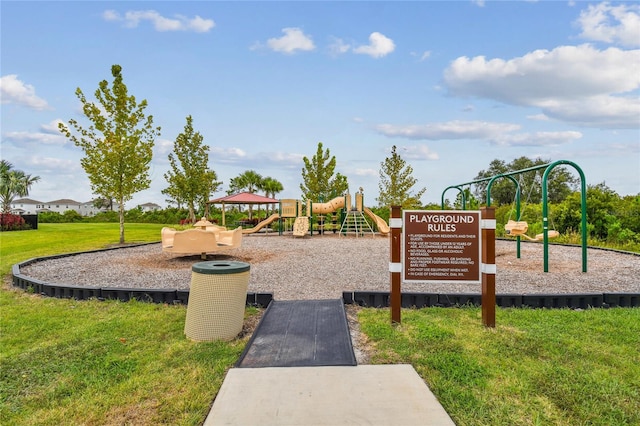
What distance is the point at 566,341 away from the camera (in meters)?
3.57

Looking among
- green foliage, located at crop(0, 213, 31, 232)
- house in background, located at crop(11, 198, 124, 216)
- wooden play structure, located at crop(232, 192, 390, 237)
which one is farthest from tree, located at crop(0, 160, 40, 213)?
house in background, located at crop(11, 198, 124, 216)

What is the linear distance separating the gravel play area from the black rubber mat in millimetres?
855

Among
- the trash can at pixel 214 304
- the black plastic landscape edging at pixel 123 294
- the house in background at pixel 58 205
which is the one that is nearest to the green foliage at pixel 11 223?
the black plastic landscape edging at pixel 123 294

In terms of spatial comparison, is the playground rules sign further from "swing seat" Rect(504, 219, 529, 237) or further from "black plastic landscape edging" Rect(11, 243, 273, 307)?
"swing seat" Rect(504, 219, 529, 237)

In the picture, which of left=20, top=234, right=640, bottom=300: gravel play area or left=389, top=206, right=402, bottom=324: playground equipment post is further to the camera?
left=20, top=234, right=640, bottom=300: gravel play area

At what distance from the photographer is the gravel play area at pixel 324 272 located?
6.10 meters

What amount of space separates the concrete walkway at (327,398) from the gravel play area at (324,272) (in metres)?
2.57

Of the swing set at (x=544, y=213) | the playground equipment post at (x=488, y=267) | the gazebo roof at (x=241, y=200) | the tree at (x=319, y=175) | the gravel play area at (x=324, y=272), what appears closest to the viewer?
the playground equipment post at (x=488, y=267)

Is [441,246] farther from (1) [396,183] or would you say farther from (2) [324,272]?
(1) [396,183]

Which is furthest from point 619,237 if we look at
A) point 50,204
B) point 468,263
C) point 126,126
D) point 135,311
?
point 50,204

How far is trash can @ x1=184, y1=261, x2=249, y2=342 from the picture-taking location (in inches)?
144

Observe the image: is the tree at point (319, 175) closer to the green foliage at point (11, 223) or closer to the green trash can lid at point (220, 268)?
the green foliage at point (11, 223)

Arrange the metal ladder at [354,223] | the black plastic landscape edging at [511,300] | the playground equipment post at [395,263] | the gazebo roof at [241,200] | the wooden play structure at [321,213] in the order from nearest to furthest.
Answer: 1. the playground equipment post at [395,263]
2. the black plastic landscape edging at [511,300]
3. the wooden play structure at [321,213]
4. the metal ladder at [354,223]
5. the gazebo roof at [241,200]

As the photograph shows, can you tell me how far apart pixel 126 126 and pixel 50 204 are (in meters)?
101
